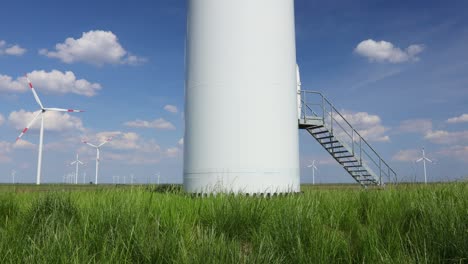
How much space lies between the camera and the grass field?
547 centimetres

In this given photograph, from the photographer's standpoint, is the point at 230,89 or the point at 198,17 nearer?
the point at 230,89

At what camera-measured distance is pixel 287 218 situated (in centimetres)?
702

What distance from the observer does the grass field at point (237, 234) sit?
5.47 metres

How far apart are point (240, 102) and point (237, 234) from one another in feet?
24.2

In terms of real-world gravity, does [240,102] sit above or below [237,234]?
above

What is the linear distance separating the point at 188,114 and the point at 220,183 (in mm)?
3103

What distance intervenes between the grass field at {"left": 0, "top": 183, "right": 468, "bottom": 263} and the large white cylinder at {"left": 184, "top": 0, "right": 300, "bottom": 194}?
15.3ft

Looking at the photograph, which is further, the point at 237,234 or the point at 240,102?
the point at 240,102

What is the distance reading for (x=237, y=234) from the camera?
7.39 metres

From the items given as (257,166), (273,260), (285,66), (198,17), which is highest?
(198,17)

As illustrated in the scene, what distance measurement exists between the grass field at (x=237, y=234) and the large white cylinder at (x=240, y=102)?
4.66 meters

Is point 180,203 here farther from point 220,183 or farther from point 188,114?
point 188,114

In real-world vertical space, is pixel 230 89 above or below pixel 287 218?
above

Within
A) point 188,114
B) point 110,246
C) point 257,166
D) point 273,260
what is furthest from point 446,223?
point 188,114
